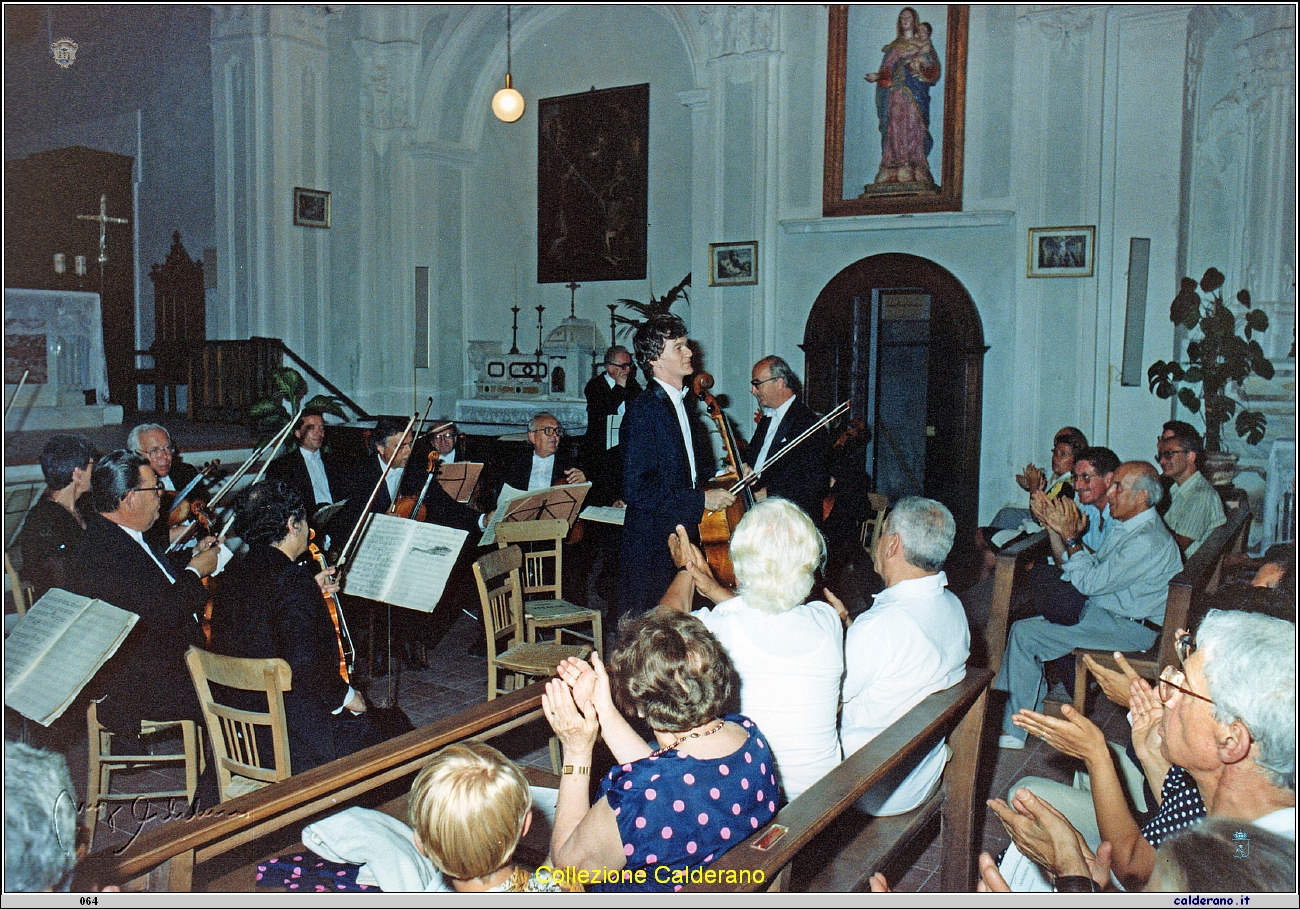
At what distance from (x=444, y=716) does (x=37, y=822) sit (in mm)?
3063

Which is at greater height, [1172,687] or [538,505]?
[1172,687]

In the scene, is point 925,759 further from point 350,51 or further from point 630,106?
point 350,51

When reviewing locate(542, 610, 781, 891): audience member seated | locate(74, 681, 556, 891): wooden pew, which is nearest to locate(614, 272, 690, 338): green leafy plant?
locate(74, 681, 556, 891): wooden pew

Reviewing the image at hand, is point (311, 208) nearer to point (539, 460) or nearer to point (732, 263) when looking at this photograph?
point (732, 263)

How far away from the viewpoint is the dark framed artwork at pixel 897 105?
8.07m

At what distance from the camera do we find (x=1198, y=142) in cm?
765

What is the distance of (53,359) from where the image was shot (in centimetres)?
680

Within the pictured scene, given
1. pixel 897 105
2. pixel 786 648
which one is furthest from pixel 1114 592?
pixel 897 105

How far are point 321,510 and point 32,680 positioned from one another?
2966mm

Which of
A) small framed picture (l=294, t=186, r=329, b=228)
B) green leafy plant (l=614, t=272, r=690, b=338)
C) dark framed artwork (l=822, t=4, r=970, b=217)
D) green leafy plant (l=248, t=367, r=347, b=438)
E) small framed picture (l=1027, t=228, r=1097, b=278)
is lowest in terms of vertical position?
green leafy plant (l=248, t=367, r=347, b=438)

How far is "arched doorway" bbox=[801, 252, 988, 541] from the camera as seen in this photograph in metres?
8.27

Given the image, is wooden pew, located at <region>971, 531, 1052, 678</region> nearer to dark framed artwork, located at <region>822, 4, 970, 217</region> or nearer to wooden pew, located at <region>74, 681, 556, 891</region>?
wooden pew, located at <region>74, 681, 556, 891</region>

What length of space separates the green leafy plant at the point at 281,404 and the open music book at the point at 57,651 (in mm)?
5816

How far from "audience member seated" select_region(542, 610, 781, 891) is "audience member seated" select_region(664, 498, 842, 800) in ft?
1.27
